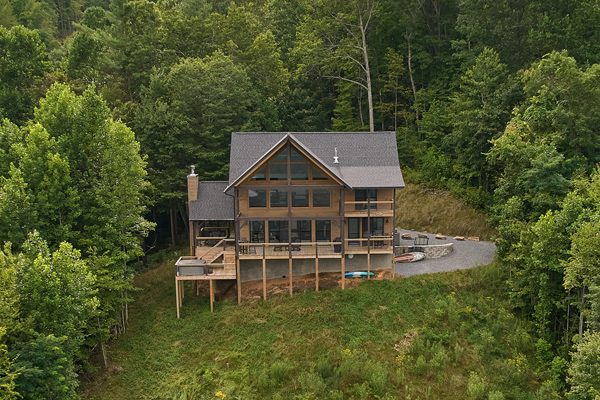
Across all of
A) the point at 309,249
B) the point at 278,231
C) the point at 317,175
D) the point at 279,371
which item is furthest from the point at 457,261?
the point at 279,371

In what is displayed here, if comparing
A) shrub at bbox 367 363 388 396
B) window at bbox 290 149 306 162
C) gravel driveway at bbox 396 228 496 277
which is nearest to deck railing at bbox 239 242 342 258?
gravel driveway at bbox 396 228 496 277

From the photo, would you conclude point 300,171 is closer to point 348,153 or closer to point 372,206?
point 348,153

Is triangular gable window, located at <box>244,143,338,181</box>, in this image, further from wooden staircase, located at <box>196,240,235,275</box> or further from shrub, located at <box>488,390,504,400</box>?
shrub, located at <box>488,390,504,400</box>

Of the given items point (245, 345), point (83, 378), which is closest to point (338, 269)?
point (245, 345)

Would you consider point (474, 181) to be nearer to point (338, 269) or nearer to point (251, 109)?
point (338, 269)

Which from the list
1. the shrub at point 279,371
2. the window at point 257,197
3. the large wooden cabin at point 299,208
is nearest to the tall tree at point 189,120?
the large wooden cabin at point 299,208
